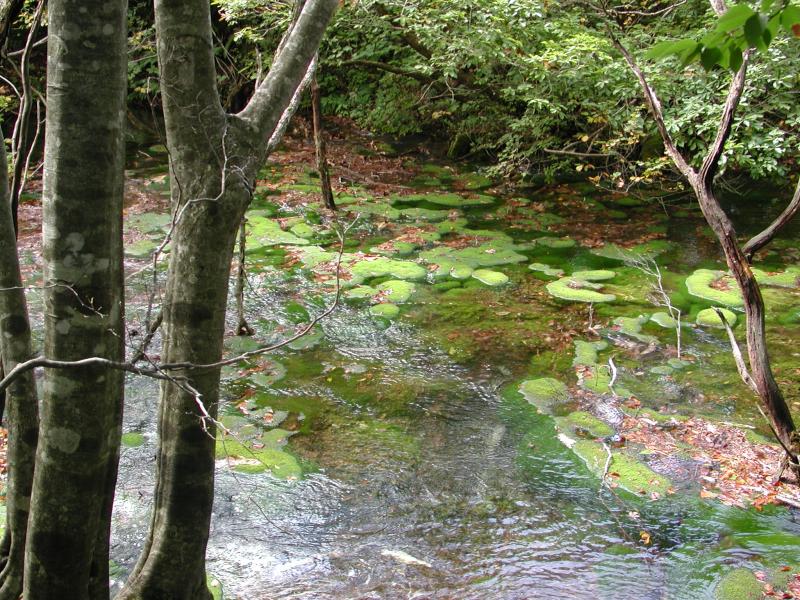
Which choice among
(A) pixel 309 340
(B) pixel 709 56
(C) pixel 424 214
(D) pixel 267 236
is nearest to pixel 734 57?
(B) pixel 709 56

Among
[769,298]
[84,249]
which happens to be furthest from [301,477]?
[769,298]

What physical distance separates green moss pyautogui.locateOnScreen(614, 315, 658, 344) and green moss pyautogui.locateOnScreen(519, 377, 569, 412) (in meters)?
1.35

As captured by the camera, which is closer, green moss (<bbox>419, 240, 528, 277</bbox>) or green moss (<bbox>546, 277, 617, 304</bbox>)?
green moss (<bbox>546, 277, 617, 304</bbox>)

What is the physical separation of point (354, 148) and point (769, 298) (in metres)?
8.31

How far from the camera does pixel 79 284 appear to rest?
96.3 inches

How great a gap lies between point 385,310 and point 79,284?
5757 mm

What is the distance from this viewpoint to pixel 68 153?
7.73ft

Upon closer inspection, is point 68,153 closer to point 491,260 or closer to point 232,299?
point 232,299

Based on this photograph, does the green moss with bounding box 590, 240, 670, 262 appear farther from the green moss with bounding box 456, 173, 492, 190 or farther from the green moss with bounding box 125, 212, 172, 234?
the green moss with bounding box 125, 212, 172, 234

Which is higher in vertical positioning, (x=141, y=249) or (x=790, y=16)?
(x=790, y=16)

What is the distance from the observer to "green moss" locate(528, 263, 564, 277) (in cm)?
927

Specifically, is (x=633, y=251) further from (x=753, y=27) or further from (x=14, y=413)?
(x=753, y=27)

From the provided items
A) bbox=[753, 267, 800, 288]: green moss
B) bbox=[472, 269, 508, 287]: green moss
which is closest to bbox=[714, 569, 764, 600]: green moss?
bbox=[472, 269, 508, 287]: green moss

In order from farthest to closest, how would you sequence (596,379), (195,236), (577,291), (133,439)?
(577,291) < (596,379) < (133,439) < (195,236)
